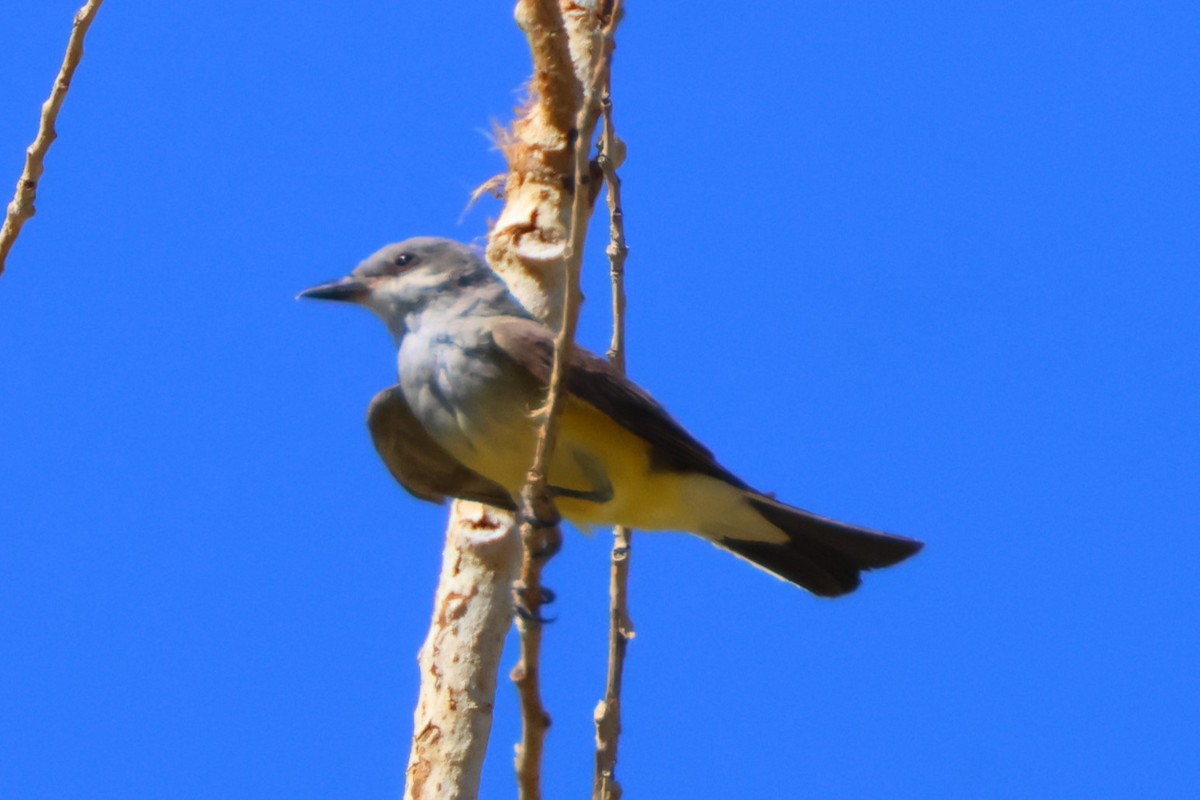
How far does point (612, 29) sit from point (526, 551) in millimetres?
1333

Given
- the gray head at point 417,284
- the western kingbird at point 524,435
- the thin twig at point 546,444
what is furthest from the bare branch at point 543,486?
the gray head at point 417,284

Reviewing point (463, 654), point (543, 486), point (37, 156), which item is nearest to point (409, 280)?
point (463, 654)

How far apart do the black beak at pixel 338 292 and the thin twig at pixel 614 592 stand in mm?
1101

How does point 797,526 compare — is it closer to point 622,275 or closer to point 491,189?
point 622,275

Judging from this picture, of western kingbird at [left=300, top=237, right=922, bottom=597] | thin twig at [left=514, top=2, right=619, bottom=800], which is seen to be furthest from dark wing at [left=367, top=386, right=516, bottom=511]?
thin twig at [left=514, top=2, right=619, bottom=800]

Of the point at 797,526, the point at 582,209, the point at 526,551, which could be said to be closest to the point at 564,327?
the point at 582,209

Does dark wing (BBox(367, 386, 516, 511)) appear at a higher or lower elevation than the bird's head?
lower

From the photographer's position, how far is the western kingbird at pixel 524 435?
5.46 meters

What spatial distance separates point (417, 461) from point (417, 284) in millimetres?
696

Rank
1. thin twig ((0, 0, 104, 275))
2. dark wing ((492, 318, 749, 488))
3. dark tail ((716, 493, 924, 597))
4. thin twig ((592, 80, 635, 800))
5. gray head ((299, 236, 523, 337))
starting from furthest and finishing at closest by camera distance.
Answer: dark tail ((716, 493, 924, 597))
gray head ((299, 236, 523, 337))
dark wing ((492, 318, 749, 488))
thin twig ((592, 80, 635, 800))
thin twig ((0, 0, 104, 275))

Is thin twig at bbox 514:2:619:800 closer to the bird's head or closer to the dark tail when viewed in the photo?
the bird's head

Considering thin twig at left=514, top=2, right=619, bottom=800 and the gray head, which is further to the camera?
the gray head

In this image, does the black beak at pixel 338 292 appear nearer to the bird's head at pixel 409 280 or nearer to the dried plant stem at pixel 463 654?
the bird's head at pixel 409 280

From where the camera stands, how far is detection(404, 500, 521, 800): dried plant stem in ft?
18.7
